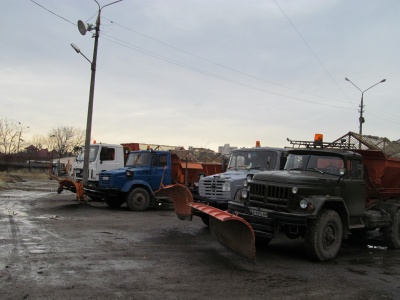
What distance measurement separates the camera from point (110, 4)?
18609 millimetres

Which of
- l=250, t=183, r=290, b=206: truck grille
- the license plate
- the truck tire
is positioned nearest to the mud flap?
l=250, t=183, r=290, b=206: truck grille

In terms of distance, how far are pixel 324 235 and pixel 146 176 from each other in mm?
9348

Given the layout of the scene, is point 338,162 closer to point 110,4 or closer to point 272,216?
point 272,216

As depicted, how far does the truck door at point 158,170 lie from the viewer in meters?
15.8

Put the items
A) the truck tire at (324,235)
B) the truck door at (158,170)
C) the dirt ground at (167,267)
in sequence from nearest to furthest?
the dirt ground at (167,267)
the truck tire at (324,235)
the truck door at (158,170)

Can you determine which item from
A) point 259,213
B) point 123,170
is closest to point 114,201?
point 123,170

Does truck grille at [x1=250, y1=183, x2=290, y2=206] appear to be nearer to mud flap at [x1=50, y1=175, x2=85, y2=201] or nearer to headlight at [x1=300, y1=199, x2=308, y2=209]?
headlight at [x1=300, y1=199, x2=308, y2=209]

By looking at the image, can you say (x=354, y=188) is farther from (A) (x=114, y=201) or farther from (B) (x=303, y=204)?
(A) (x=114, y=201)

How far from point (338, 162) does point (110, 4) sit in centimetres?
1455

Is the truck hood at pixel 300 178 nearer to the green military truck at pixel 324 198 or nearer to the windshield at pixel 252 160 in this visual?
the green military truck at pixel 324 198

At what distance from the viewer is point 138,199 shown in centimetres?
1547

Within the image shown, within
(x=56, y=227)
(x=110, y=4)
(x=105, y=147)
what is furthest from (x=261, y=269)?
(x=110, y=4)

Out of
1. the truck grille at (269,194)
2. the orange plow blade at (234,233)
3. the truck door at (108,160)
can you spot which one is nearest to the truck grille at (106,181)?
the truck door at (108,160)

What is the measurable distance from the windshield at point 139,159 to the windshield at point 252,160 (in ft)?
16.6
